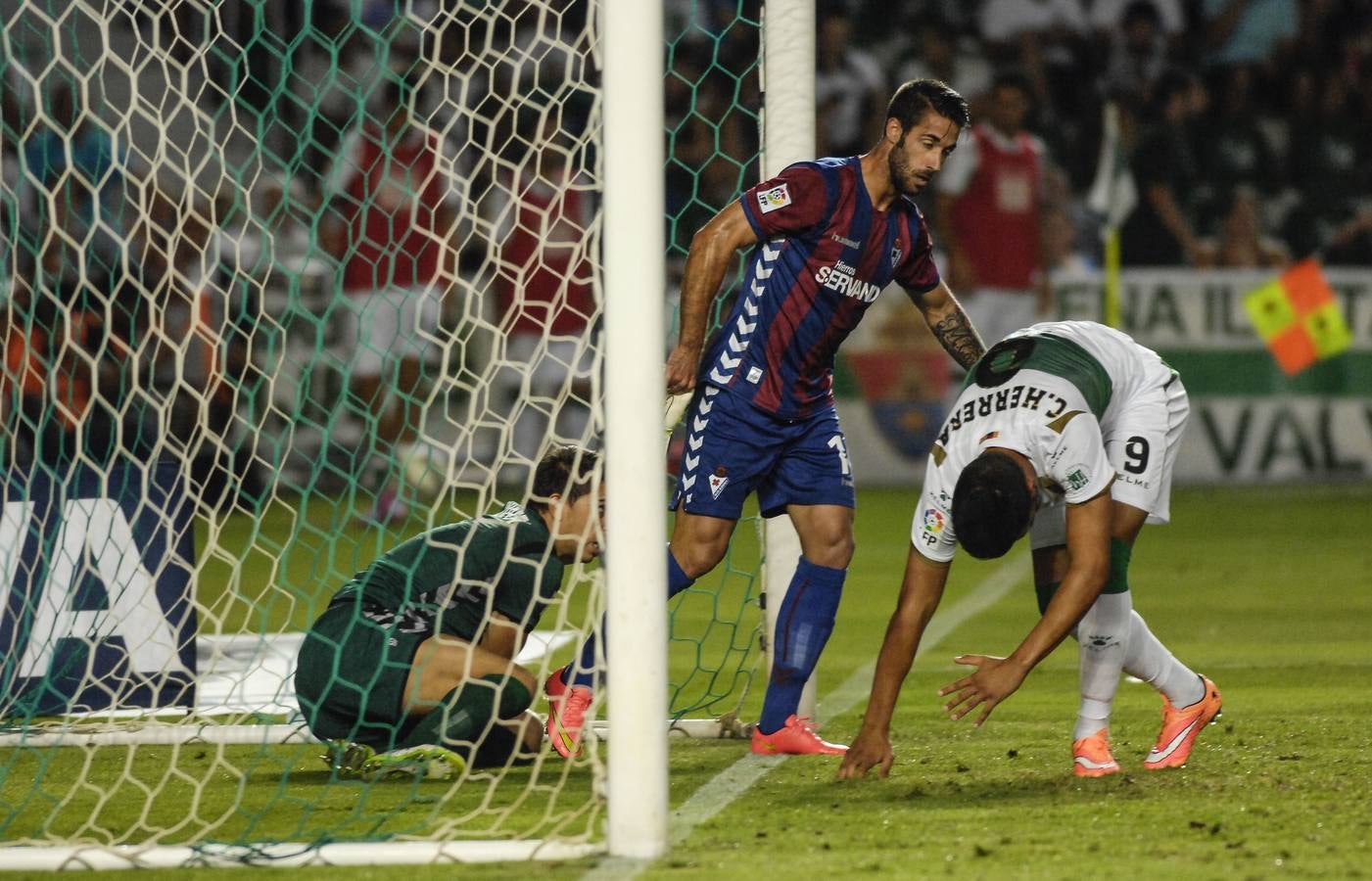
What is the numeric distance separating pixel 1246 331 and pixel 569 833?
1053cm

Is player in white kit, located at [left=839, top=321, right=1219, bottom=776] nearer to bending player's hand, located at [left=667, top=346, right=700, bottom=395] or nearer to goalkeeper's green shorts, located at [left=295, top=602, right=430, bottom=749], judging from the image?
bending player's hand, located at [left=667, top=346, right=700, bottom=395]

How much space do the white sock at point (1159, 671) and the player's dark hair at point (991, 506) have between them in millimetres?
Answer: 793

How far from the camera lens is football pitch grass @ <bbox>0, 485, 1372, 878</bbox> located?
3.83 m

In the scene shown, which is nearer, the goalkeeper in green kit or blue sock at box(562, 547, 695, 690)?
the goalkeeper in green kit

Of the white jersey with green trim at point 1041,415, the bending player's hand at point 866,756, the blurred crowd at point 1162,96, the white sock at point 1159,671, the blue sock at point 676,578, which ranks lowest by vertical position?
the bending player's hand at point 866,756

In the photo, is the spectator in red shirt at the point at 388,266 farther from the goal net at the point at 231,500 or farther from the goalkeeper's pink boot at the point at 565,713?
the goalkeeper's pink boot at the point at 565,713

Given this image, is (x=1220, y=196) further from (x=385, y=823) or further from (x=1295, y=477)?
(x=385, y=823)

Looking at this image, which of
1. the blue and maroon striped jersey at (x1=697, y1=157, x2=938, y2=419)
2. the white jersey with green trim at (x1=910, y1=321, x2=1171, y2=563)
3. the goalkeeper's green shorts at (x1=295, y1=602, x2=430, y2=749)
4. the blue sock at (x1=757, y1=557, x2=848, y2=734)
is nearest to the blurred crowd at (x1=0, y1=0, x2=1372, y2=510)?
the blue and maroon striped jersey at (x1=697, y1=157, x2=938, y2=419)

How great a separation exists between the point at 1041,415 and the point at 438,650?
1.66 m

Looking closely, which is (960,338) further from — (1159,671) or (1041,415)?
(1159,671)

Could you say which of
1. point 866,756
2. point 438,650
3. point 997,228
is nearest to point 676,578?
point 438,650

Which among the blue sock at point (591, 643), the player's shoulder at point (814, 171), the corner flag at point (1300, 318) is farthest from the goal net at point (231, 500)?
the corner flag at point (1300, 318)

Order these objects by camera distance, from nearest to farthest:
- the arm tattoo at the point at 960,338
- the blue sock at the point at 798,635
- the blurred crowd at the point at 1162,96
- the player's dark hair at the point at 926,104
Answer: the player's dark hair at the point at 926,104 → the blue sock at the point at 798,635 → the arm tattoo at the point at 960,338 → the blurred crowd at the point at 1162,96

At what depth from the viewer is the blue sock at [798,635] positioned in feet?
17.1
